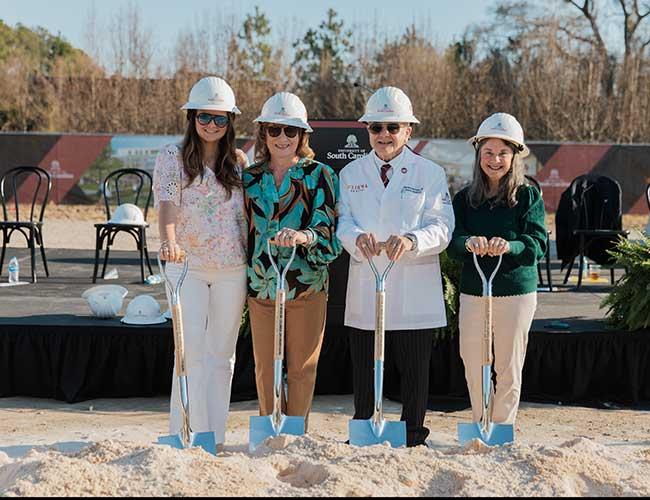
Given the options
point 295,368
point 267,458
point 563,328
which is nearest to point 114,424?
point 295,368

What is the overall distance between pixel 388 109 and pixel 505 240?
0.82m

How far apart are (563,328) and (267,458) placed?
10.4ft

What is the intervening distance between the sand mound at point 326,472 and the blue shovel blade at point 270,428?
0.92 ft

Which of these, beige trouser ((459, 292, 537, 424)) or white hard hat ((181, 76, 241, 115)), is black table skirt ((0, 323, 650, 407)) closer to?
beige trouser ((459, 292, 537, 424))

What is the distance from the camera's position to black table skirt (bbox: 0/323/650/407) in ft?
20.1

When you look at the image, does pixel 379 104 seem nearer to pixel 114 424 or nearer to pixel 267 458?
pixel 267 458

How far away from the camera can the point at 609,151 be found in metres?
19.2

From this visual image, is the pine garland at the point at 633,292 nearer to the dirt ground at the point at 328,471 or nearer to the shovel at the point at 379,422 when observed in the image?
the dirt ground at the point at 328,471

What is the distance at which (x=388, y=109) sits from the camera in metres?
4.33

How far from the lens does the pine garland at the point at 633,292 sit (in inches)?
239

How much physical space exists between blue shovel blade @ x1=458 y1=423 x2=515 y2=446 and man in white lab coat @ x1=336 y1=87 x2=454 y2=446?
313 mm

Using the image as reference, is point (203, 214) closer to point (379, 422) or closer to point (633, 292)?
point (379, 422)

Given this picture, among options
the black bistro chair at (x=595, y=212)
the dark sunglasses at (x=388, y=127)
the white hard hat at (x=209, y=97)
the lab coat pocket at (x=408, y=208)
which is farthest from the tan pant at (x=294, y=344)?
the black bistro chair at (x=595, y=212)

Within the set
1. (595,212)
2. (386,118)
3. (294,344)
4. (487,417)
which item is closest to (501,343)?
(487,417)
